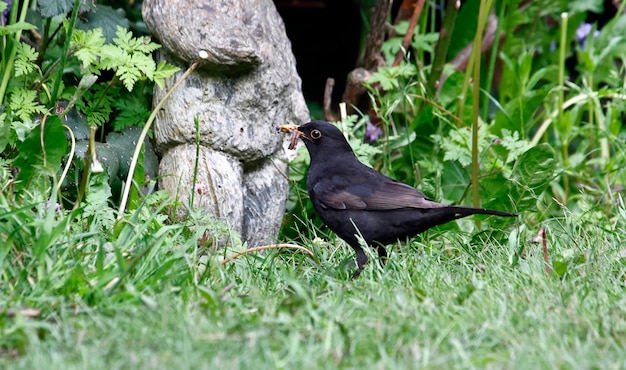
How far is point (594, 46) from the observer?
6.43 metres

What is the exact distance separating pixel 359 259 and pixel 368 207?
1.00 feet

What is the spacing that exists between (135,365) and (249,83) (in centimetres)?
223

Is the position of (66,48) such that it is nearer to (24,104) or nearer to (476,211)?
(24,104)

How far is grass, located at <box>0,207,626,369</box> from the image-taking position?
2516mm

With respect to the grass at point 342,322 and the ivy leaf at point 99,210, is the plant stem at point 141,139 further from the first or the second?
the grass at point 342,322

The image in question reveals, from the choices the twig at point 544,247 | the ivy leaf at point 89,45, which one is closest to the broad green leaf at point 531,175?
the twig at point 544,247

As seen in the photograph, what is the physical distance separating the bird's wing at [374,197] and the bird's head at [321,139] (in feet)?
1.09

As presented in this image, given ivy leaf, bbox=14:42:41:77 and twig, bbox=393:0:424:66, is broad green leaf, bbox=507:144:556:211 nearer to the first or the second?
twig, bbox=393:0:424:66

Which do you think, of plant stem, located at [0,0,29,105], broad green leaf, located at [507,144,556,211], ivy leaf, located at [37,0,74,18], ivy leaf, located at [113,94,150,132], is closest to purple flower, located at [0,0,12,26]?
plant stem, located at [0,0,29,105]

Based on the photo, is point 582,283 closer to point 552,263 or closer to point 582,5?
point 552,263

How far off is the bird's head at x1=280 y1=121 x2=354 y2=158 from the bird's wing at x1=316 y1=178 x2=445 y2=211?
33cm

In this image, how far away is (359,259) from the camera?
3.94 m

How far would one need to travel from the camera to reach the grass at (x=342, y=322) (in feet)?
8.25

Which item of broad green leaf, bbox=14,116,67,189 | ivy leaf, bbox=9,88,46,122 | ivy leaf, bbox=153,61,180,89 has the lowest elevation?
broad green leaf, bbox=14,116,67,189
